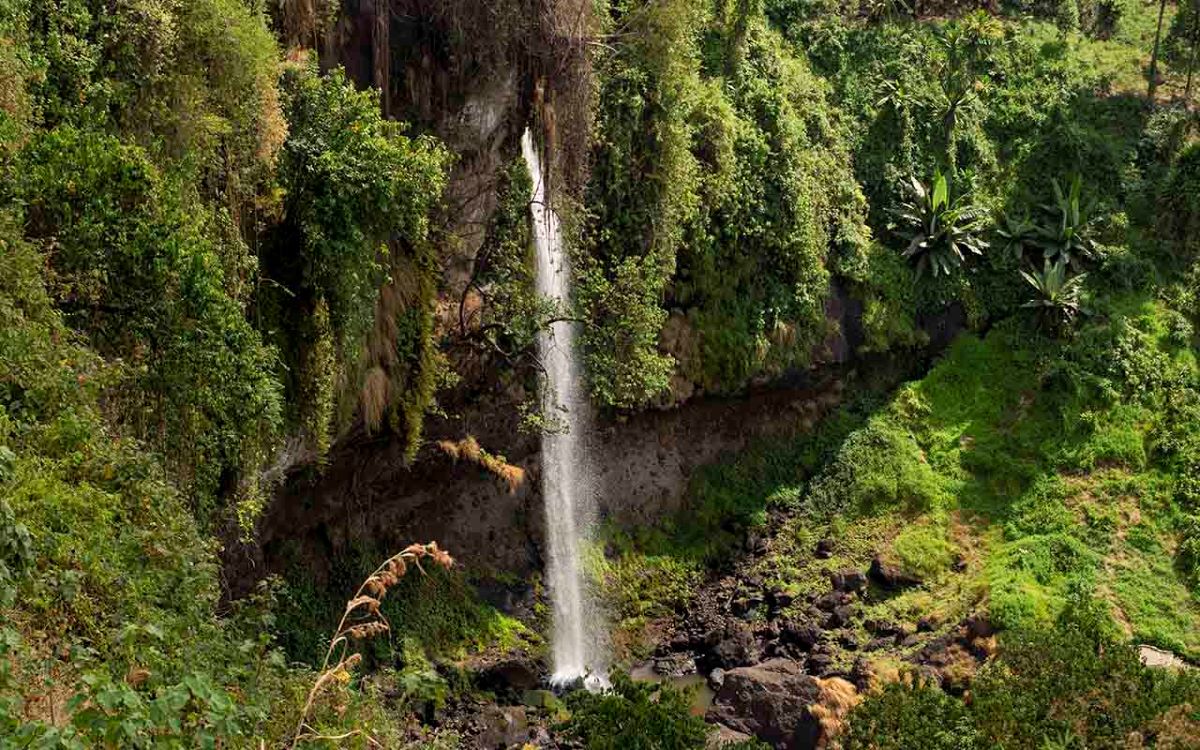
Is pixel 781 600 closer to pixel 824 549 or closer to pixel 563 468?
pixel 824 549

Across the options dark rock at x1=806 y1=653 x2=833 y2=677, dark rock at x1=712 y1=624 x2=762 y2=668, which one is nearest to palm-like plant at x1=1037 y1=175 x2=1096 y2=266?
dark rock at x1=806 y1=653 x2=833 y2=677

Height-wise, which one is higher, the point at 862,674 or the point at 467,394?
the point at 467,394

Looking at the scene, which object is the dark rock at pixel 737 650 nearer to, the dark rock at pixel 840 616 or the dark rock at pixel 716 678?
the dark rock at pixel 716 678

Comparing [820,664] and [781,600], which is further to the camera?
[781,600]

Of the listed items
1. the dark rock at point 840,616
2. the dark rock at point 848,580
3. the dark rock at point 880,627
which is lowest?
the dark rock at point 880,627

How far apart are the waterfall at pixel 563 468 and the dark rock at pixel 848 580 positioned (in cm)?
388

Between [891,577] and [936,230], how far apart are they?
7657 mm

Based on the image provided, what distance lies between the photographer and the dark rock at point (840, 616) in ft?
78.1

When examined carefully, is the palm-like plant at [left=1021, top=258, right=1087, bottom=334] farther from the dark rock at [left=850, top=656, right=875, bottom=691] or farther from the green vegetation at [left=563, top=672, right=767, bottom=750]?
the green vegetation at [left=563, top=672, right=767, bottom=750]

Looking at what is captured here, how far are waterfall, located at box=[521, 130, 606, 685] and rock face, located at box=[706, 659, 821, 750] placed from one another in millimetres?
2365

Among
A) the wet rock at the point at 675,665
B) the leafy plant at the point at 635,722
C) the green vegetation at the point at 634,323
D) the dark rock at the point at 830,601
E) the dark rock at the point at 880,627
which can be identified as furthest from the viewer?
the dark rock at the point at 830,601

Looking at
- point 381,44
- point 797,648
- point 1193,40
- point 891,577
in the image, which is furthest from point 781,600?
point 1193,40

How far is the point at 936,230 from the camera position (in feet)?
95.0

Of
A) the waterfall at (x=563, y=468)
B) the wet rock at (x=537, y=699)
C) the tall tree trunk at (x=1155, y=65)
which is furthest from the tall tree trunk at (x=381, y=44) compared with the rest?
the tall tree trunk at (x=1155, y=65)
